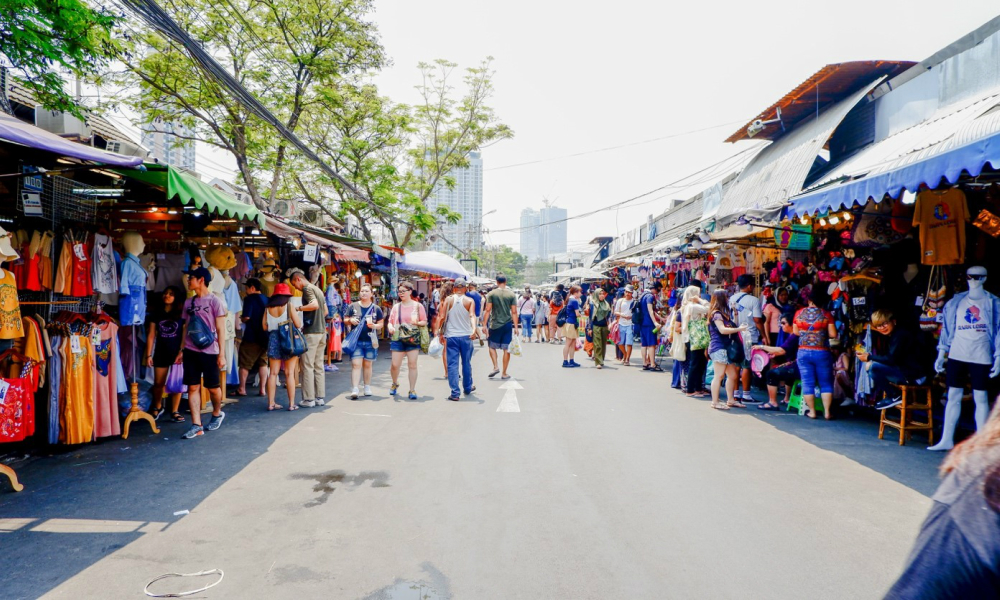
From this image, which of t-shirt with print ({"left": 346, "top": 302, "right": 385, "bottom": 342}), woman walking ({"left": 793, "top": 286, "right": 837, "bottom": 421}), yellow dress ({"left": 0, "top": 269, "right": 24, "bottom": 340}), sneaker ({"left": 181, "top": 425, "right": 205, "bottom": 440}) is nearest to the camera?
yellow dress ({"left": 0, "top": 269, "right": 24, "bottom": 340})

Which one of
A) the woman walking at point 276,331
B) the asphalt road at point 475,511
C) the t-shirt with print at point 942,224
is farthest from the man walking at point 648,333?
the woman walking at point 276,331

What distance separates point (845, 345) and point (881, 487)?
360 cm

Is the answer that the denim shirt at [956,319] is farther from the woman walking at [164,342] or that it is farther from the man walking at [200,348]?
the woman walking at [164,342]

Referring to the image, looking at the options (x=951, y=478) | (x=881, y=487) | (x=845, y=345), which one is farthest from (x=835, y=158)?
(x=951, y=478)

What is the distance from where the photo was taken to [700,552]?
375 cm

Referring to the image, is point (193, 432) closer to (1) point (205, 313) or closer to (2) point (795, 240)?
(1) point (205, 313)

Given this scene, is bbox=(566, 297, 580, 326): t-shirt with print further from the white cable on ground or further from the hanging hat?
the white cable on ground

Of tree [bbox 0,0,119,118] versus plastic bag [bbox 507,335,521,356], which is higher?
tree [bbox 0,0,119,118]

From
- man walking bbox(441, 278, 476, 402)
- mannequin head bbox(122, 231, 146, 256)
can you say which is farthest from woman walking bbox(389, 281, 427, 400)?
mannequin head bbox(122, 231, 146, 256)

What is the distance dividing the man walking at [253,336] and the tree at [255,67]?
7093 mm

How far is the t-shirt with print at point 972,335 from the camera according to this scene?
18.8ft

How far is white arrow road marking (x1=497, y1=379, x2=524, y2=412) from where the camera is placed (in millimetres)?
8469

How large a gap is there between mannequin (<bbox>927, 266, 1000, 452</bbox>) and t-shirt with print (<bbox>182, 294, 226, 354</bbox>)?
8224mm

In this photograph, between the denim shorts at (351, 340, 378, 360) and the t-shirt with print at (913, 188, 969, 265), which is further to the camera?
the denim shorts at (351, 340, 378, 360)
